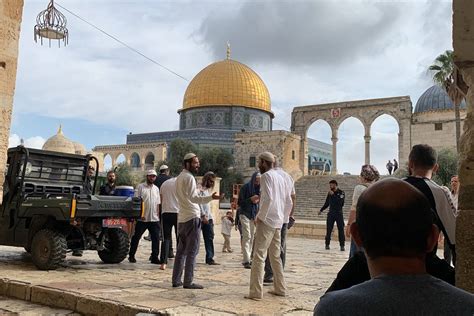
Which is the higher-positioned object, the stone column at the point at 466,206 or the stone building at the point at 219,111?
the stone building at the point at 219,111

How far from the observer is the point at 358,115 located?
3756 cm

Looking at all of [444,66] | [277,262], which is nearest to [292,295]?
[277,262]

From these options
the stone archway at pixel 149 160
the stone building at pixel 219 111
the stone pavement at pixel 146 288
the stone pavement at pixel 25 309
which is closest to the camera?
the stone pavement at pixel 146 288

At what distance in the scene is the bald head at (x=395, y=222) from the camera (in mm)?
1130

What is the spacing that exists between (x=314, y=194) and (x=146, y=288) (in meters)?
24.8

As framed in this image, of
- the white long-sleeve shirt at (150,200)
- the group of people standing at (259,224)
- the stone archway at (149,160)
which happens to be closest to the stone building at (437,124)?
the stone archway at (149,160)

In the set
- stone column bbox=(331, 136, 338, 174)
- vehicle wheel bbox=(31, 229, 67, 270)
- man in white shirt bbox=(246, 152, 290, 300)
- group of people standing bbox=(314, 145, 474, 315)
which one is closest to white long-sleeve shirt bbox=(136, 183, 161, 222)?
vehicle wheel bbox=(31, 229, 67, 270)

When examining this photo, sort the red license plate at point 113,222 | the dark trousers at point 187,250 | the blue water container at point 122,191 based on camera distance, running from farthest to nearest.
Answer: the blue water container at point 122,191
the red license plate at point 113,222
the dark trousers at point 187,250

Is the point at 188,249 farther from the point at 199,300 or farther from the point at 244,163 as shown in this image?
the point at 244,163

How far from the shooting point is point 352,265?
1403mm

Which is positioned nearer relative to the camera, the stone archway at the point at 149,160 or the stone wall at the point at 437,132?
the stone wall at the point at 437,132

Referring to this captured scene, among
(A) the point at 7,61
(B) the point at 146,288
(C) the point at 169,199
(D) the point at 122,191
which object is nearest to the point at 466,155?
(B) the point at 146,288

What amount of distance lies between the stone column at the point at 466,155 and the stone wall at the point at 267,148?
3304cm

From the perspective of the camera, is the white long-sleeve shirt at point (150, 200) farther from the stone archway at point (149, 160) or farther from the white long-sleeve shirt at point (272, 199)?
the stone archway at point (149, 160)
